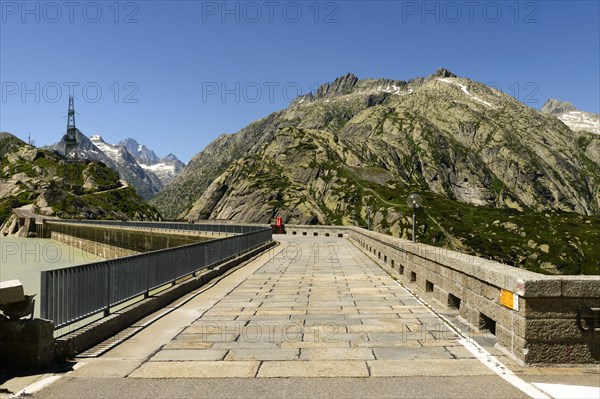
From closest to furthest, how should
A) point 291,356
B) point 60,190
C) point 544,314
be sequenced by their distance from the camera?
point 544,314, point 291,356, point 60,190

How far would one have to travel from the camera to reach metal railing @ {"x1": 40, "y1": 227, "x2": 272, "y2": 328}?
7605 mm

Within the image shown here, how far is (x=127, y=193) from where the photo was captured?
523ft

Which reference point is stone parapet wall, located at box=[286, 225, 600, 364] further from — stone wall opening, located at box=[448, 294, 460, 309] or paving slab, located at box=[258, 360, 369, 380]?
stone wall opening, located at box=[448, 294, 460, 309]

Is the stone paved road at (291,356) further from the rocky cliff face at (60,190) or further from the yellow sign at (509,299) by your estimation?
the rocky cliff face at (60,190)

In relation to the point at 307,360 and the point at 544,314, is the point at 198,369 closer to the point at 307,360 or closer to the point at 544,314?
the point at 307,360

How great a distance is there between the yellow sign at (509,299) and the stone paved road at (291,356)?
0.92 m

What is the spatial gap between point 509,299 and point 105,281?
710cm

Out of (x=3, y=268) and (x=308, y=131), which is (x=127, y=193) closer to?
(x=308, y=131)

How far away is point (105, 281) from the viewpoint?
9336 millimetres

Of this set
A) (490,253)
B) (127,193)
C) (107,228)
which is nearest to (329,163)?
(490,253)

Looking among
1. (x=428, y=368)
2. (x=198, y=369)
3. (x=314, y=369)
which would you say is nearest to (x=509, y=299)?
(x=428, y=368)

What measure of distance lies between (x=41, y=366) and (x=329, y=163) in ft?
454

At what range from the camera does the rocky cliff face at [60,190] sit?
4641 inches

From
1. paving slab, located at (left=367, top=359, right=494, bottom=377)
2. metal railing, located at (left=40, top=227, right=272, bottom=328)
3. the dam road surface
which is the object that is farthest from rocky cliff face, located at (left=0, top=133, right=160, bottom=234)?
paving slab, located at (left=367, top=359, right=494, bottom=377)
